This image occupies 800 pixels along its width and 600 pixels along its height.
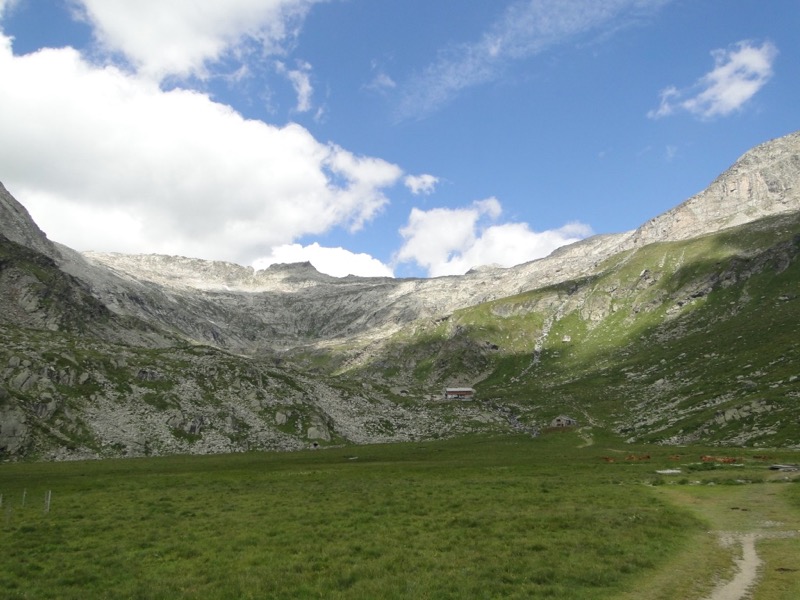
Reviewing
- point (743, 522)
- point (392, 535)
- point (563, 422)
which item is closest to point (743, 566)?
point (743, 522)

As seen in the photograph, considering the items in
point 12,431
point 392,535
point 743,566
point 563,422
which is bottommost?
point 392,535

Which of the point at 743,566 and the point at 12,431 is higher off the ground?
the point at 743,566

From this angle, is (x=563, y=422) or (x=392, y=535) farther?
(x=563, y=422)

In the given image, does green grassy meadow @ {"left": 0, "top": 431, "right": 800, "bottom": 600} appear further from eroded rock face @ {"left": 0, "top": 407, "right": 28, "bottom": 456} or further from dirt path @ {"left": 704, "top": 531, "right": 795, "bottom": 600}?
eroded rock face @ {"left": 0, "top": 407, "right": 28, "bottom": 456}

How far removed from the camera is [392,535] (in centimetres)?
2975

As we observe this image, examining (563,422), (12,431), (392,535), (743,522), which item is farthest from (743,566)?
(563,422)

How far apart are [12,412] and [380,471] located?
6873cm

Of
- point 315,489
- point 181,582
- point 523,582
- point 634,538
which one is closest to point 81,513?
point 315,489

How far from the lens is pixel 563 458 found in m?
83.6

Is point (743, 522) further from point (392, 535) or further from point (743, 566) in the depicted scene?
point (392, 535)

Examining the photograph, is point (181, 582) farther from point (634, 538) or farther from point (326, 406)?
point (326, 406)

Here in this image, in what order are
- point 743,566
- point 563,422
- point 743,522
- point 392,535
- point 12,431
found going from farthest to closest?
point 563,422, point 12,431, point 743,522, point 392,535, point 743,566

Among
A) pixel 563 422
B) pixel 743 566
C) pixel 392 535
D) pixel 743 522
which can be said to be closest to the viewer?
pixel 743 566

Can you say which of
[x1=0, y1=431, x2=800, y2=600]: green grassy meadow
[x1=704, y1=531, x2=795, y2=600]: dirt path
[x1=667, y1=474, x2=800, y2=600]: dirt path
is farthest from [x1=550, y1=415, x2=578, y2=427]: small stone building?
[x1=704, y1=531, x2=795, y2=600]: dirt path
